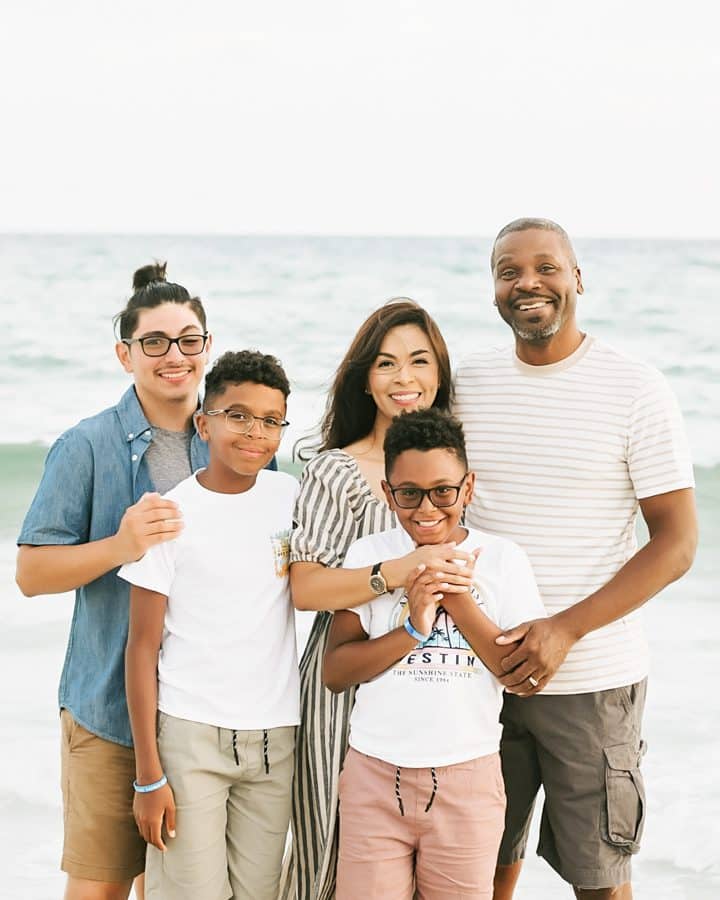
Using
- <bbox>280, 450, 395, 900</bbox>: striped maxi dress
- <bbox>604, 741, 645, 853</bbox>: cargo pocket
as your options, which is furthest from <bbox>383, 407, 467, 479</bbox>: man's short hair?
<bbox>604, 741, 645, 853</bbox>: cargo pocket

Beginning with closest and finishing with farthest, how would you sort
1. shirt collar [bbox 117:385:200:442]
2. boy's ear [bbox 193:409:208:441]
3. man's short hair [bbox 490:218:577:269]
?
boy's ear [bbox 193:409:208:441], shirt collar [bbox 117:385:200:442], man's short hair [bbox 490:218:577:269]

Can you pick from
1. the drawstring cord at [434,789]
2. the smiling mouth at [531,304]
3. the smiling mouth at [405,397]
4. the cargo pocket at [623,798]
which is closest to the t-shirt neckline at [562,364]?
the smiling mouth at [531,304]

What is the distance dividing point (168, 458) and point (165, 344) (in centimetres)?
30

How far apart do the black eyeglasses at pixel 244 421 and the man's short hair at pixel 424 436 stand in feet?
1.00

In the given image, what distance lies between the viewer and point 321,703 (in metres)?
2.84

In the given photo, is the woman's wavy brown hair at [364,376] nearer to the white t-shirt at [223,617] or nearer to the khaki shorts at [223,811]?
the white t-shirt at [223,617]

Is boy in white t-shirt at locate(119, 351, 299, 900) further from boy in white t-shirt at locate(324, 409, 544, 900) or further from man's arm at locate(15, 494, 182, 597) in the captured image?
boy in white t-shirt at locate(324, 409, 544, 900)

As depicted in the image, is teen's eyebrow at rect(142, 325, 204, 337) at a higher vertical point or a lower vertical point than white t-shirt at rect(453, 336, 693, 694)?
higher

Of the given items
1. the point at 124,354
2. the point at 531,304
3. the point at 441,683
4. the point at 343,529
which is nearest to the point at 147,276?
the point at 124,354

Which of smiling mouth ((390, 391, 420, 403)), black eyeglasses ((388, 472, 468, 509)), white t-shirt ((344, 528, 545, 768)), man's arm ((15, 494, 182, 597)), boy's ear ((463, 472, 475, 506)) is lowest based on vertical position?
white t-shirt ((344, 528, 545, 768))

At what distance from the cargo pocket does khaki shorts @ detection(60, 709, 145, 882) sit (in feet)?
4.03

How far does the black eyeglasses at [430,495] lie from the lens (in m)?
2.65

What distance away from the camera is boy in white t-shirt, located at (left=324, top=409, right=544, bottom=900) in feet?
8.36

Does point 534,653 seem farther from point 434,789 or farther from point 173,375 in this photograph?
point 173,375
